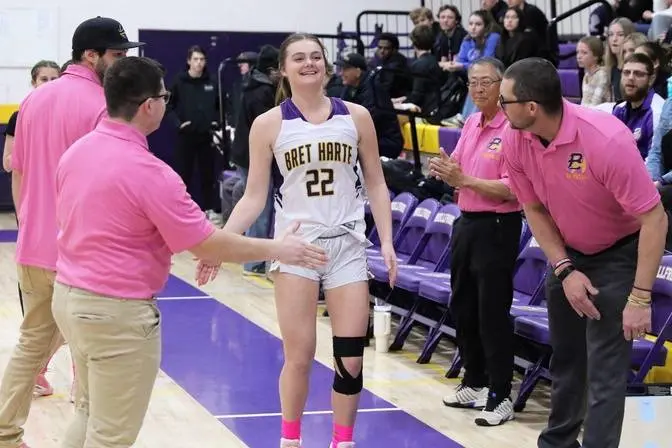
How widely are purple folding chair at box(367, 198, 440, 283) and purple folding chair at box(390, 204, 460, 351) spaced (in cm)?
11

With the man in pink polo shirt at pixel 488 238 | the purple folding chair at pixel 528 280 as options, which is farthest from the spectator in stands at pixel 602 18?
the man in pink polo shirt at pixel 488 238

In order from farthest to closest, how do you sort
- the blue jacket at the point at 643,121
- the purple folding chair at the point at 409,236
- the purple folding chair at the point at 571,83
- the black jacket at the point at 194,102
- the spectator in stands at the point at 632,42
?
the black jacket at the point at 194,102
the purple folding chair at the point at 571,83
the spectator in stands at the point at 632,42
the purple folding chair at the point at 409,236
the blue jacket at the point at 643,121

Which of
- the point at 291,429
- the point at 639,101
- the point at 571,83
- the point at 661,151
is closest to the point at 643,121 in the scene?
the point at 639,101

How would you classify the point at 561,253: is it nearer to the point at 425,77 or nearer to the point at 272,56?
the point at 272,56

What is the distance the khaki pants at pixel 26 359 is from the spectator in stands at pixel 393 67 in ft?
24.0

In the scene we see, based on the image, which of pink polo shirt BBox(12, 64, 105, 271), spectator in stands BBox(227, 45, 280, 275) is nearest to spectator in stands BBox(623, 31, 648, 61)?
spectator in stands BBox(227, 45, 280, 275)

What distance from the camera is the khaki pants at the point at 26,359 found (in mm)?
5375

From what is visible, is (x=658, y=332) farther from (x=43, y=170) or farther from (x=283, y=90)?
(x=43, y=170)

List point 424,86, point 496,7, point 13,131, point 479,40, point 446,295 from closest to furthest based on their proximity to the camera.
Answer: point 13,131
point 446,295
point 479,40
point 424,86
point 496,7

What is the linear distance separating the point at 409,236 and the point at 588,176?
4372mm

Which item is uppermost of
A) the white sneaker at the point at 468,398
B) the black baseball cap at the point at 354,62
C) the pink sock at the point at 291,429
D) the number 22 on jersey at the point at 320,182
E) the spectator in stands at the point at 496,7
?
the spectator in stands at the point at 496,7

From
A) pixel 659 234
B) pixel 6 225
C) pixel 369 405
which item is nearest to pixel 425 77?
pixel 6 225

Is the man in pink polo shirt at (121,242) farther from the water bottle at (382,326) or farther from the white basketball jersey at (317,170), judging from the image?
the water bottle at (382,326)

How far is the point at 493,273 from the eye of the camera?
6457 millimetres
